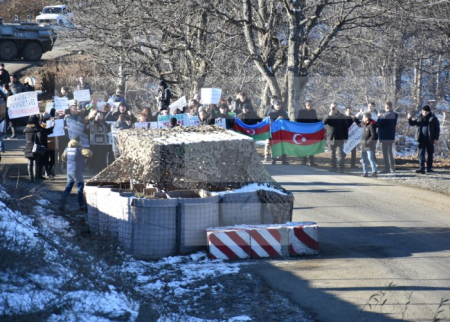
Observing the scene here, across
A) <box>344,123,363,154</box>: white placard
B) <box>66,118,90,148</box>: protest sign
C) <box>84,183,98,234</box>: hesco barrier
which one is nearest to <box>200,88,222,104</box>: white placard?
<box>66,118,90,148</box>: protest sign

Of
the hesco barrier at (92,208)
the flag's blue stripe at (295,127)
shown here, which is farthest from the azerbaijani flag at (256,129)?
the hesco barrier at (92,208)

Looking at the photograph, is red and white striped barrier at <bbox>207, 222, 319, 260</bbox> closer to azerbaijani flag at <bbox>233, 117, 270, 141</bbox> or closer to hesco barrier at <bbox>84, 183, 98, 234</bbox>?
hesco barrier at <bbox>84, 183, 98, 234</bbox>

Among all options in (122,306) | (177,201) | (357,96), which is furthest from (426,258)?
(357,96)

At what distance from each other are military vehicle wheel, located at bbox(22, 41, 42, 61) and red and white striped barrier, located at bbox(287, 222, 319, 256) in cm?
3235

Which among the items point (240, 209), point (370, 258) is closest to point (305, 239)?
point (370, 258)

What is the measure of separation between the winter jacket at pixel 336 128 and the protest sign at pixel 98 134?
6652mm

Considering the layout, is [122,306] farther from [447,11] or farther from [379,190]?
[447,11]

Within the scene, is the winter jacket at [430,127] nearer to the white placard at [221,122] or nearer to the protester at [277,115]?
the protester at [277,115]

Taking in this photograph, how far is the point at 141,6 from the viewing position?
80.3ft

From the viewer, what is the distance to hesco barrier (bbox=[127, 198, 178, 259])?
33.6 feet

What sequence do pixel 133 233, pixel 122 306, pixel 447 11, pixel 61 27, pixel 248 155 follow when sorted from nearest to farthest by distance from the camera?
pixel 122 306 < pixel 133 233 < pixel 248 155 < pixel 447 11 < pixel 61 27

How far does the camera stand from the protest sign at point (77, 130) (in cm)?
1809

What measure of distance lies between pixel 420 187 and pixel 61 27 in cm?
1988

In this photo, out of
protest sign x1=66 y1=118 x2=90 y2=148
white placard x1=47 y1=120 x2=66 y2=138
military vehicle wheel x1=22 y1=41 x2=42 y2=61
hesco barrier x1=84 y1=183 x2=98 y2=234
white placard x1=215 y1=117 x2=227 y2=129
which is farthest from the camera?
military vehicle wheel x1=22 y1=41 x2=42 y2=61
